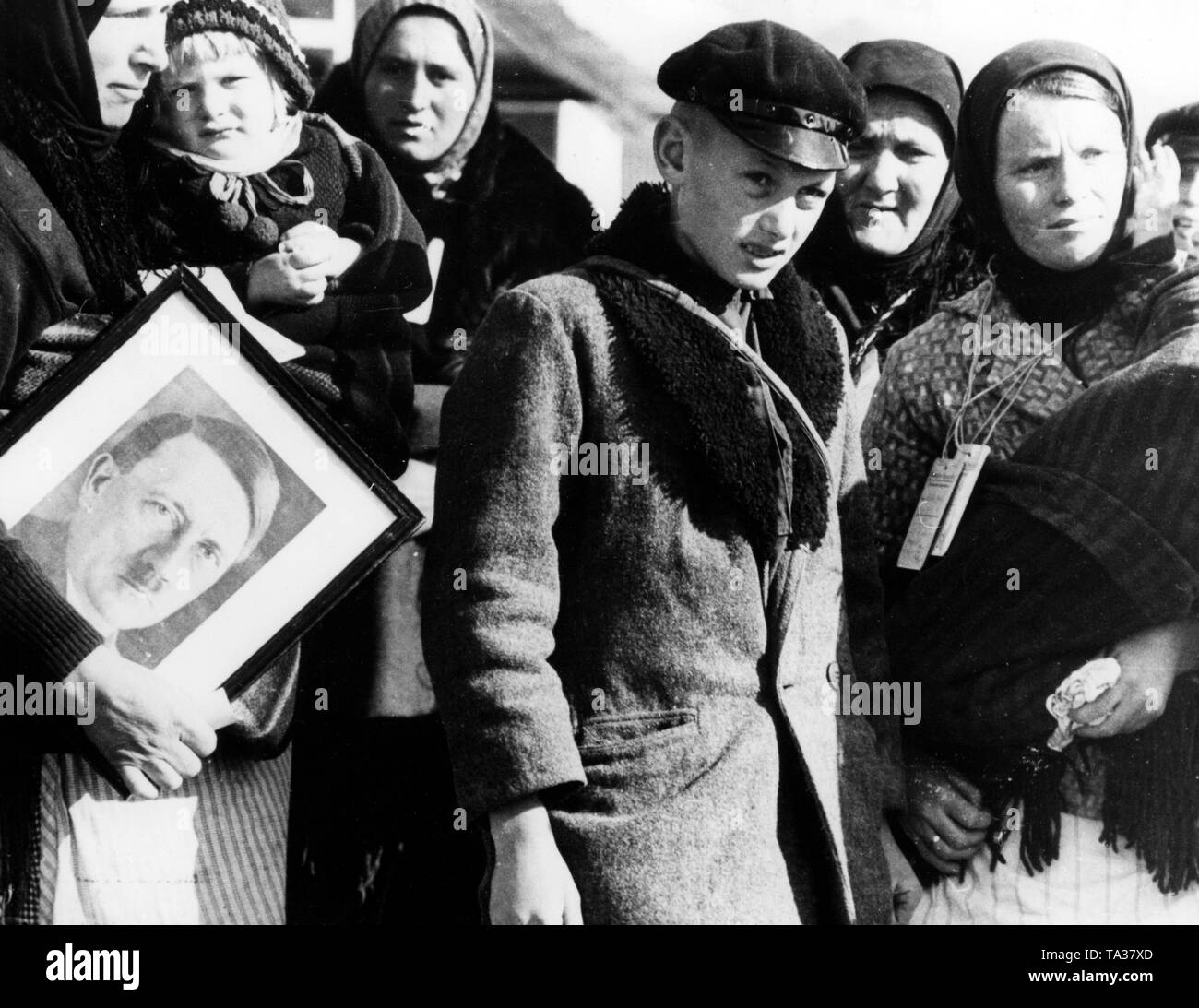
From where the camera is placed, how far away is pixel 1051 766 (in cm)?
377

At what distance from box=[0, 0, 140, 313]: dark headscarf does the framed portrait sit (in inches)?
5.5

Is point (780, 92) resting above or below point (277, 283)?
above

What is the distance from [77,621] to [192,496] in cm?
34

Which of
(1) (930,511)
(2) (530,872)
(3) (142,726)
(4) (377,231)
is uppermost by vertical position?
(4) (377,231)

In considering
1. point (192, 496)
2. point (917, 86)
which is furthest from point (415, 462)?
point (917, 86)

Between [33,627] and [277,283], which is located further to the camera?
[277,283]

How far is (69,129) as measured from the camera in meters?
3.51

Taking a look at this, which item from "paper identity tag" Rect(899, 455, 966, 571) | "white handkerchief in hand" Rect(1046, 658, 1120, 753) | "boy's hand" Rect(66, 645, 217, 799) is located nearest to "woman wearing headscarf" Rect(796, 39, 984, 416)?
"paper identity tag" Rect(899, 455, 966, 571)

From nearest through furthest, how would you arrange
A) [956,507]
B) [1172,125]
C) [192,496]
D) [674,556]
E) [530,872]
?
[530,872], [674,556], [192,496], [956,507], [1172,125]

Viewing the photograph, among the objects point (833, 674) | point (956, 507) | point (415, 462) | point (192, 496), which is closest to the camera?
point (833, 674)

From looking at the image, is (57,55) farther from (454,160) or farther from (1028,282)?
(1028,282)
